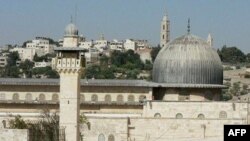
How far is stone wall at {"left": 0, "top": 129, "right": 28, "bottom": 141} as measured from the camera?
22578mm

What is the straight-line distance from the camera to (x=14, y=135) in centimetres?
2270

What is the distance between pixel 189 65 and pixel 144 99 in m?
3.26

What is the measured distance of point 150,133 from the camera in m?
27.5

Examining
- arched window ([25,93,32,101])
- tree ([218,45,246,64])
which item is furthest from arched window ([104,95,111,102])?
tree ([218,45,246,64])

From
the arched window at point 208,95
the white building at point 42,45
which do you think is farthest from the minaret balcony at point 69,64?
the white building at point 42,45

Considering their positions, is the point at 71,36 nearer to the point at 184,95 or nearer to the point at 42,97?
the point at 184,95

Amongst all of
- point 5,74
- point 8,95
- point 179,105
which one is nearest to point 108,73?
point 5,74

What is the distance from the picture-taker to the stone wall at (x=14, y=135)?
22578 millimetres

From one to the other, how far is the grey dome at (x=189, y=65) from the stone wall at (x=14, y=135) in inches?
387

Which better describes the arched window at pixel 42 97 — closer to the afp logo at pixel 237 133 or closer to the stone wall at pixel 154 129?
the stone wall at pixel 154 129

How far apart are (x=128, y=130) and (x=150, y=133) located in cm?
95

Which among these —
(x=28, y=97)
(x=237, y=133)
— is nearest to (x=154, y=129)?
(x=28, y=97)

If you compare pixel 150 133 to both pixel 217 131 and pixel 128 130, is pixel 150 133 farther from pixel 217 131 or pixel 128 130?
pixel 217 131

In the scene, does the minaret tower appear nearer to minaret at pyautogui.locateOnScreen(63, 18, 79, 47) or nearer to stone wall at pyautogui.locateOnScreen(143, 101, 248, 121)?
minaret at pyautogui.locateOnScreen(63, 18, 79, 47)
